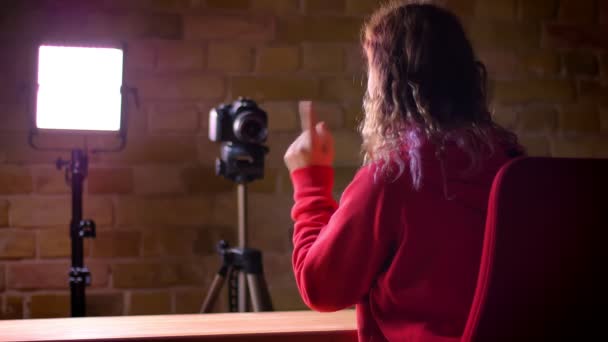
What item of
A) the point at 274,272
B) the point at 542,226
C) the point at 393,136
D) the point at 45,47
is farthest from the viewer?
the point at 274,272

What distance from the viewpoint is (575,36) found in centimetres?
249

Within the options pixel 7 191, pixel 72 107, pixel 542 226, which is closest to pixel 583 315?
pixel 542 226

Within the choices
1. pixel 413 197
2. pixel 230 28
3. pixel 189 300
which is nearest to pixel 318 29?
pixel 230 28

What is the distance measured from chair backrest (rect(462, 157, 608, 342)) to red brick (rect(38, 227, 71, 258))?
69.0 inches

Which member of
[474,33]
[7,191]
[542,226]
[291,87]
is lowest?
[7,191]

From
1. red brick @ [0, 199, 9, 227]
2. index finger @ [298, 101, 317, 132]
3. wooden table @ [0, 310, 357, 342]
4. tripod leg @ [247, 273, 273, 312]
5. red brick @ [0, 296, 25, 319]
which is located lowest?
red brick @ [0, 296, 25, 319]

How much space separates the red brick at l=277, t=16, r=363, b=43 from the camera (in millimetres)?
2309

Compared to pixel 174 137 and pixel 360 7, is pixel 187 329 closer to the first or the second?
pixel 174 137

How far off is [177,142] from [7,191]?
58 cm

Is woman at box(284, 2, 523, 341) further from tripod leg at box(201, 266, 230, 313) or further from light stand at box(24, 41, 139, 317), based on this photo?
light stand at box(24, 41, 139, 317)

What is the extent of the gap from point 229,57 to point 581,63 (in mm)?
1353

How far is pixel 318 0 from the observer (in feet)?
7.66

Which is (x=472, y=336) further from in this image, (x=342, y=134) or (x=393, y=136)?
(x=342, y=134)

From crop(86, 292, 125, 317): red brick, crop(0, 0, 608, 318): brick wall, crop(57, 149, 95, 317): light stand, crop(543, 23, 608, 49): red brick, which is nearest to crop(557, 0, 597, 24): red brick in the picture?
crop(543, 23, 608, 49): red brick
